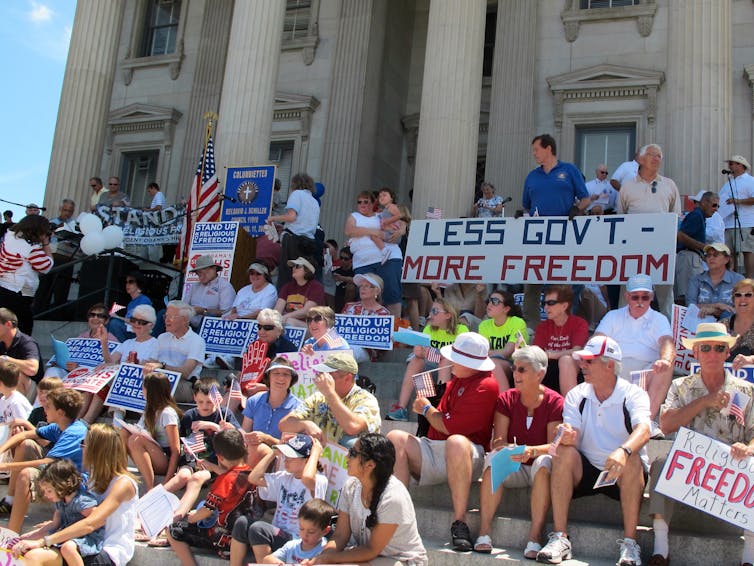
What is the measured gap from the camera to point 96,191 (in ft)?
53.6

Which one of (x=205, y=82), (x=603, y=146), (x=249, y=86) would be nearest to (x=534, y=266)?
(x=249, y=86)

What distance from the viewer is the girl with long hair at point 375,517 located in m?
5.31

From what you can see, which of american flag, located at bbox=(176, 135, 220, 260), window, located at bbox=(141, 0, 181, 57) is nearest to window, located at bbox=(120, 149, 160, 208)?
window, located at bbox=(141, 0, 181, 57)

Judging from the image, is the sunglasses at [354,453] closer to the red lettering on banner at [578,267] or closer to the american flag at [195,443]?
the american flag at [195,443]

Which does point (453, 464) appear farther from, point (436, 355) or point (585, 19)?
point (585, 19)

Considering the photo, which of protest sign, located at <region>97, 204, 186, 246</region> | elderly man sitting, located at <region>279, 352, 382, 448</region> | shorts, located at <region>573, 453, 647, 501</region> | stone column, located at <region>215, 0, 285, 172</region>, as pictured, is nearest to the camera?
shorts, located at <region>573, 453, 647, 501</region>

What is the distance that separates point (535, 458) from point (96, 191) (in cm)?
1217

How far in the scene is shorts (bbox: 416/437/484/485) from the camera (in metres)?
6.43

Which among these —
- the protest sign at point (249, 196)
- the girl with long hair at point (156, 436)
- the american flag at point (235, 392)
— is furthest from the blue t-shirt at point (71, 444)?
the protest sign at point (249, 196)

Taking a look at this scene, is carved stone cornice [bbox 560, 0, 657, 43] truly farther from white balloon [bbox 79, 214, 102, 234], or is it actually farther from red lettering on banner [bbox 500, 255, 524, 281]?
white balloon [bbox 79, 214, 102, 234]

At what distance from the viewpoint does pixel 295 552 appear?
562 cm

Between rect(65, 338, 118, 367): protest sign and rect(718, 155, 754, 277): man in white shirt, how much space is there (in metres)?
7.97

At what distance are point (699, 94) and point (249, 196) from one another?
6466 millimetres

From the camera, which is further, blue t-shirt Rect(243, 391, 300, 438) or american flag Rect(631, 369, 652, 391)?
blue t-shirt Rect(243, 391, 300, 438)
